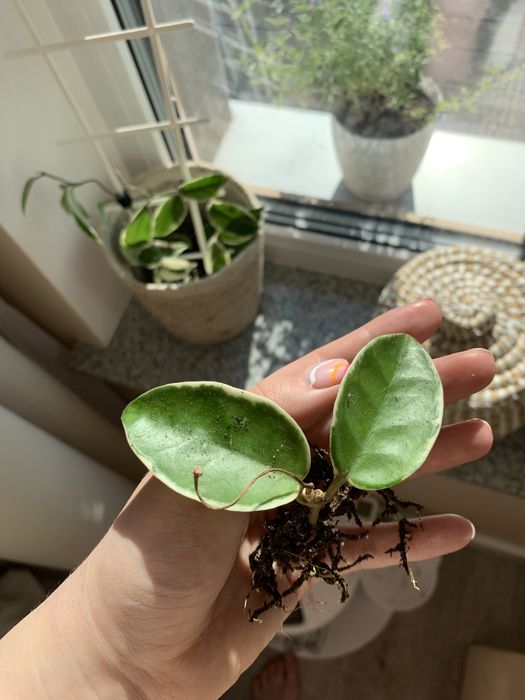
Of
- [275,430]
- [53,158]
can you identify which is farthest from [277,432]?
[53,158]

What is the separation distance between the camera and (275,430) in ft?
1.40

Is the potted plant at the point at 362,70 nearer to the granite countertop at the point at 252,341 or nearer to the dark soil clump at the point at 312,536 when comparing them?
the granite countertop at the point at 252,341

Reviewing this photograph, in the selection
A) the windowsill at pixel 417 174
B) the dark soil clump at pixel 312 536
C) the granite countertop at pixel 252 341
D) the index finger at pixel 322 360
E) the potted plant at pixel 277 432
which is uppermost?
the potted plant at pixel 277 432

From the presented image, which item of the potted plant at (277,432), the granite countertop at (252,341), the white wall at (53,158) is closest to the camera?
the potted plant at (277,432)

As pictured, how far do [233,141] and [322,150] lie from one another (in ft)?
0.48

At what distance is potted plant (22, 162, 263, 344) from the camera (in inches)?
28.1

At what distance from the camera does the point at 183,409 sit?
417 millimetres

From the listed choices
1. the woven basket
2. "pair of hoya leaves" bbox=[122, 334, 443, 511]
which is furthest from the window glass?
"pair of hoya leaves" bbox=[122, 334, 443, 511]

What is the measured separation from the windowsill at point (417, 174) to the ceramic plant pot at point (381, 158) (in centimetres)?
4

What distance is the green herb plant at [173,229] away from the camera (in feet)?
2.26

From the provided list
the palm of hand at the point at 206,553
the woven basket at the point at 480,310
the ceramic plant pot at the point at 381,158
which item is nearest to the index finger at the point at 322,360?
the palm of hand at the point at 206,553

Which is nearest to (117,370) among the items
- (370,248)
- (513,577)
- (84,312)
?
(84,312)

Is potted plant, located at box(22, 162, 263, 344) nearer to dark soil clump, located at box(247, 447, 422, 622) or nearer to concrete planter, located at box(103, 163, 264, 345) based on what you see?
concrete planter, located at box(103, 163, 264, 345)

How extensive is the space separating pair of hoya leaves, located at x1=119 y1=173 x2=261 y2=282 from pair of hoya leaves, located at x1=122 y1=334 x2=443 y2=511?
35 cm
